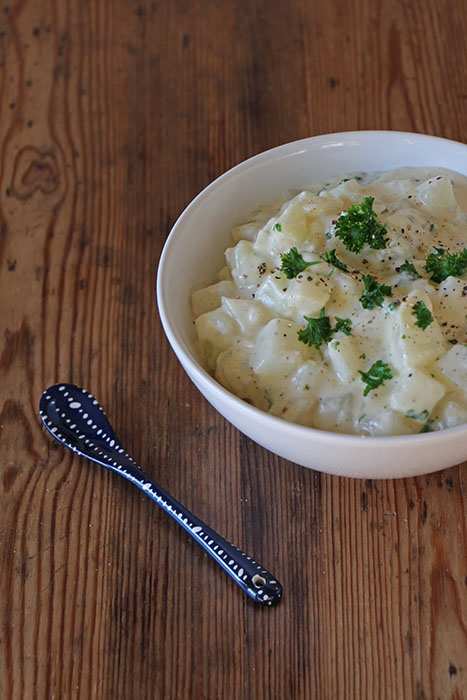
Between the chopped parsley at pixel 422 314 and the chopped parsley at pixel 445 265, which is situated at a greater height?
the chopped parsley at pixel 445 265

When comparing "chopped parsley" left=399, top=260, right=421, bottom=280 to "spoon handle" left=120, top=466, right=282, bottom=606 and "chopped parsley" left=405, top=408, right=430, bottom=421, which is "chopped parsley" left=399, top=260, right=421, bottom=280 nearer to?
"chopped parsley" left=405, top=408, right=430, bottom=421

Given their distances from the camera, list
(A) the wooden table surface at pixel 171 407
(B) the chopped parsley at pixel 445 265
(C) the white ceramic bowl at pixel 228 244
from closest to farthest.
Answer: (C) the white ceramic bowl at pixel 228 244 → (A) the wooden table surface at pixel 171 407 → (B) the chopped parsley at pixel 445 265

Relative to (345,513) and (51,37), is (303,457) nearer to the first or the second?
(345,513)

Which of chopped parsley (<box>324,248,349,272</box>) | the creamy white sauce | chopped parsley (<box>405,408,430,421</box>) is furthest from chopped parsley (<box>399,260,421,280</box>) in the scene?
chopped parsley (<box>405,408,430,421</box>)

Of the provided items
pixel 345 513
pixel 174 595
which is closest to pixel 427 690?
→ pixel 345 513

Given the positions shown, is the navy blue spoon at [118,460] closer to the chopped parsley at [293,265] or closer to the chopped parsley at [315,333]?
the chopped parsley at [315,333]

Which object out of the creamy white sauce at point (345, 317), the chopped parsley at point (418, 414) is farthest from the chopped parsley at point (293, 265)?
the chopped parsley at point (418, 414)

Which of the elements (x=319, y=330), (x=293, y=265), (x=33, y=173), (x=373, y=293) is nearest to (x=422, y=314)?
A: (x=373, y=293)
